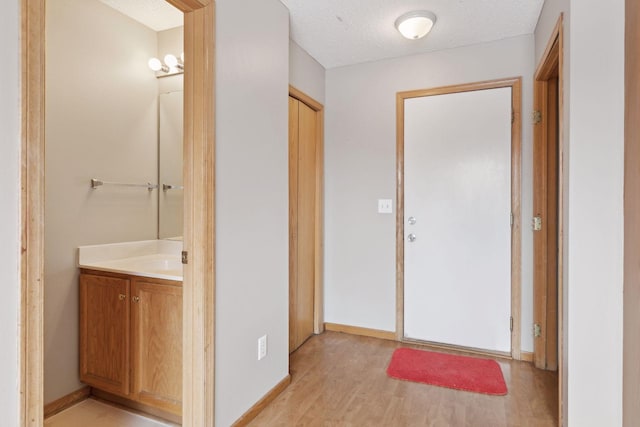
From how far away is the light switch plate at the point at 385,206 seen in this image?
10.3 ft

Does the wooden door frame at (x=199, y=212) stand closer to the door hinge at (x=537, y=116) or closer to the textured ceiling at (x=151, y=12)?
the textured ceiling at (x=151, y=12)

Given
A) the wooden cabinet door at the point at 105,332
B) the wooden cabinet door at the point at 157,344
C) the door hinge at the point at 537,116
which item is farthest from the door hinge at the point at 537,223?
the wooden cabinet door at the point at 105,332

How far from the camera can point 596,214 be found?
1661mm

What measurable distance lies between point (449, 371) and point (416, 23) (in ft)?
7.59

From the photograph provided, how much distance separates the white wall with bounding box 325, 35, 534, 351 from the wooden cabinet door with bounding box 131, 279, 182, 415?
1.70m

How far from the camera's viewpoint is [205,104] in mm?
1642

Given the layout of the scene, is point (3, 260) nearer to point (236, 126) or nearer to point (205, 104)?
point (205, 104)

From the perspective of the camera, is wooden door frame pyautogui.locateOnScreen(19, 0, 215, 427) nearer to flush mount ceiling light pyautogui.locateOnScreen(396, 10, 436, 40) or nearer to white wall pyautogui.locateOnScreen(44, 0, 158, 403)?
white wall pyautogui.locateOnScreen(44, 0, 158, 403)

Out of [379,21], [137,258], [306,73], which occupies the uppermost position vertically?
[379,21]

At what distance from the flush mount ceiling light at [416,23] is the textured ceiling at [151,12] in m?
1.47

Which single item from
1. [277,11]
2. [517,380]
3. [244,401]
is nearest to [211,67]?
[277,11]

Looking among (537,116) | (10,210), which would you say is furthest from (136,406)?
(537,116)

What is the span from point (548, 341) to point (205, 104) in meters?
2.65

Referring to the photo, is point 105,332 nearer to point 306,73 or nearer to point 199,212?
point 199,212
